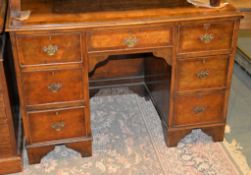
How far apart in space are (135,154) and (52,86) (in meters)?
0.63

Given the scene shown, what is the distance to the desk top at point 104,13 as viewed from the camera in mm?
1857

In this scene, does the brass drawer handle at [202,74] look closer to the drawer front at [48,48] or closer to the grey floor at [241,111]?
the grey floor at [241,111]

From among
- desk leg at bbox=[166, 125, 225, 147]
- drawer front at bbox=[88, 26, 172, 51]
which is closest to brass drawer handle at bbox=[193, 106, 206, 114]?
desk leg at bbox=[166, 125, 225, 147]

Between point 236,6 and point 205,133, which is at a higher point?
point 236,6

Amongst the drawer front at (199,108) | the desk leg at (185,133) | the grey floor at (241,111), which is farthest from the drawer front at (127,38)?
the grey floor at (241,111)

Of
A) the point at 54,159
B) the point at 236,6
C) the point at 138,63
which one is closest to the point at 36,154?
the point at 54,159

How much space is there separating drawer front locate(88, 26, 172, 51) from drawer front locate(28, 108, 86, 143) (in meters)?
0.38

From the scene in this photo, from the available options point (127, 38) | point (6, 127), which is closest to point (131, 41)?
point (127, 38)

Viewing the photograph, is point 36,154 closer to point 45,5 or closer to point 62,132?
point 62,132

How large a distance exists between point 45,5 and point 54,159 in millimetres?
841

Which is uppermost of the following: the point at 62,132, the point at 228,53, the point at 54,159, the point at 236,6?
the point at 236,6

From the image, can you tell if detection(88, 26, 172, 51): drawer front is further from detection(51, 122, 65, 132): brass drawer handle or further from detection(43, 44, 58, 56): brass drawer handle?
detection(51, 122, 65, 132): brass drawer handle

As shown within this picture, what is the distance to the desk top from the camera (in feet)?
6.09

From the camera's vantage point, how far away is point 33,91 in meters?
1.99
